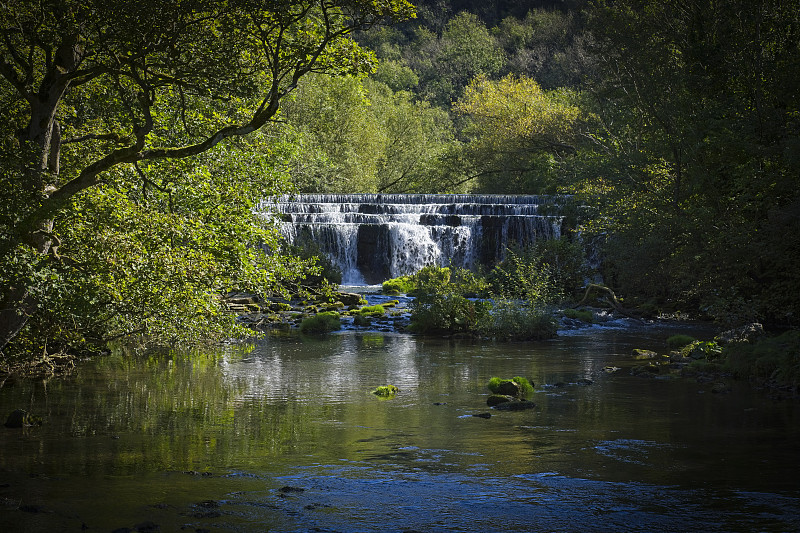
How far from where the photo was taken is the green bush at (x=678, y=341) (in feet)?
72.0

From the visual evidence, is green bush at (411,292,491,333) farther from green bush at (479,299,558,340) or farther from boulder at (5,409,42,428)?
boulder at (5,409,42,428)

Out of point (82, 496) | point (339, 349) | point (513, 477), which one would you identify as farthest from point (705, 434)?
point (339, 349)

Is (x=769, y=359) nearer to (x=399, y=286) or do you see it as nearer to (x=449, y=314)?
(x=449, y=314)

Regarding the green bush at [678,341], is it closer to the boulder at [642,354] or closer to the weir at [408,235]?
the boulder at [642,354]

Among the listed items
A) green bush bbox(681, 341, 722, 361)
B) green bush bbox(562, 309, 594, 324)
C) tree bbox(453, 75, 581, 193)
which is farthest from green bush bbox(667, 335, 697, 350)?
tree bbox(453, 75, 581, 193)

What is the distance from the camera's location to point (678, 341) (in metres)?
22.1

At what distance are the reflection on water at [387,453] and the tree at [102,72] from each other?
2.65m

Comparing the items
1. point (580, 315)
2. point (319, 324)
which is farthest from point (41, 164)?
point (580, 315)

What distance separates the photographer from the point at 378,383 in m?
17.2

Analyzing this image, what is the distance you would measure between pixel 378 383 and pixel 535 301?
29.2ft

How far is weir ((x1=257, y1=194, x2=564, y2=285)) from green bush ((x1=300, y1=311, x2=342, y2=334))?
12.6 metres

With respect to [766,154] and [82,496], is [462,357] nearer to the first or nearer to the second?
[766,154]

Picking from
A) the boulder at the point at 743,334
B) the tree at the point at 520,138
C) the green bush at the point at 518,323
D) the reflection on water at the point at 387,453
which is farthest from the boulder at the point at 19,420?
the tree at the point at 520,138

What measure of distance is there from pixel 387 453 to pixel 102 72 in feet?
21.8
